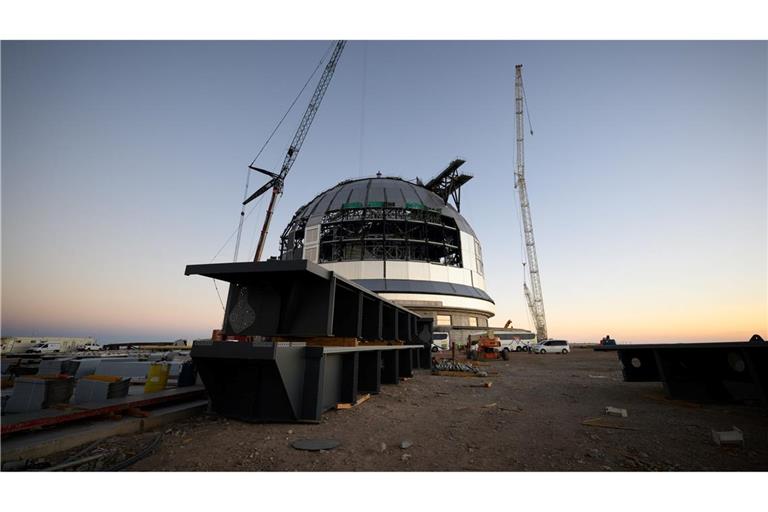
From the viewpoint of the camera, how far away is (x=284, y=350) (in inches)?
315

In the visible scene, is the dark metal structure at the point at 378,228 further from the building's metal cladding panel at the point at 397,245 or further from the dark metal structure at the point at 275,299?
the dark metal structure at the point at 275,299

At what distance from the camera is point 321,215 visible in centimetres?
5416

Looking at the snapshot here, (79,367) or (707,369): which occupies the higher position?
(707,369)

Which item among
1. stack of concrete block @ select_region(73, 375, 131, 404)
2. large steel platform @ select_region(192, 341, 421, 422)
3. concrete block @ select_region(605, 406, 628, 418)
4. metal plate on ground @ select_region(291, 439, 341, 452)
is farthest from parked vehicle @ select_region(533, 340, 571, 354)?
stack of concrete block @ select_region(73, 375, 131, 404)

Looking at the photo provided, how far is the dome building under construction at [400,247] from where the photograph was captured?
1961 inches

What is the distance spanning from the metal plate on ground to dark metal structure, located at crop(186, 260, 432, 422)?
145cm

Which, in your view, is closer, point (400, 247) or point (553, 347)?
point (553, 347)

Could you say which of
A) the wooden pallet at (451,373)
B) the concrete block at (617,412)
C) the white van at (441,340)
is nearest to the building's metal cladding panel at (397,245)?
the white van at (441,340)

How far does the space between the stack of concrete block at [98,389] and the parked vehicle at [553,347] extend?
48.2m

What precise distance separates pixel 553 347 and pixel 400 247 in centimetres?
2520

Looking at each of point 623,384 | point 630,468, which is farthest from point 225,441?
point 623,384

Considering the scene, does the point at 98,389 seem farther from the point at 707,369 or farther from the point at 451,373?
the point at 707,369

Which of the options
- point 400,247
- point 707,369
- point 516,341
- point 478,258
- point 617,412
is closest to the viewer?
point 617,412

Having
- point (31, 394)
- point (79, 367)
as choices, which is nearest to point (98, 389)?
point (31, 394)
